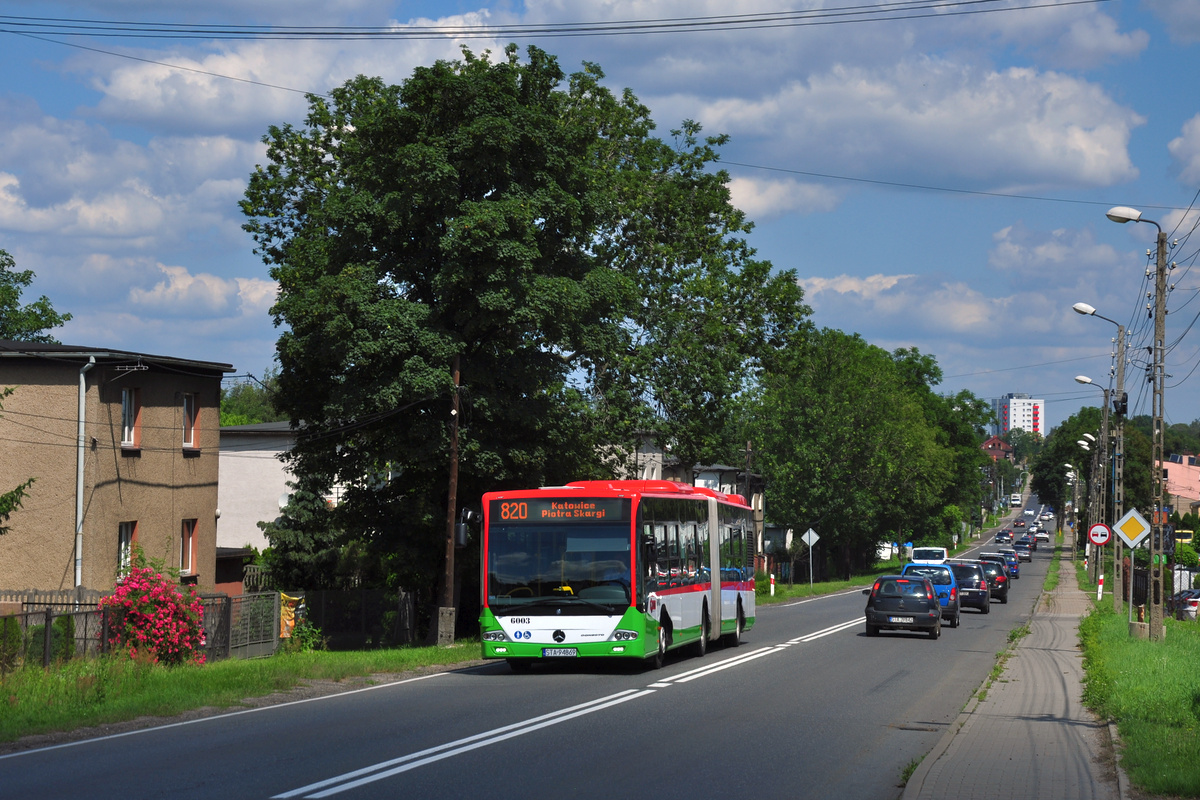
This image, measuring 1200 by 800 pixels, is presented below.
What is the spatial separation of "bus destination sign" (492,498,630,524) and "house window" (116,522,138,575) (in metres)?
13.8

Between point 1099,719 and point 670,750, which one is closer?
point 670,750

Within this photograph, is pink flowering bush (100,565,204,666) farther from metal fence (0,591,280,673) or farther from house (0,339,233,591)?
house (0,339,233,591)

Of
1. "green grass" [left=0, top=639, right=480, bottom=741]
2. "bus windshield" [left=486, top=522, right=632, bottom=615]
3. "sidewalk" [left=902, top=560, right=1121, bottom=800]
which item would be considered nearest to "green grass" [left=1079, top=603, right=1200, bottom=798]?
"sidewalk" [left=902, top=560, right=1121, bottom=800]

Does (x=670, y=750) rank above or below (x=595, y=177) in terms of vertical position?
below

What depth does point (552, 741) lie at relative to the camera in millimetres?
11539

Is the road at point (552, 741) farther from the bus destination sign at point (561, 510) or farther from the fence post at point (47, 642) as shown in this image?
the fence post at point (47, 642)

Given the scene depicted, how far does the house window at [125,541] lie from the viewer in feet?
94.4

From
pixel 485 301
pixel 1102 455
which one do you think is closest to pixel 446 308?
pixel 485 301

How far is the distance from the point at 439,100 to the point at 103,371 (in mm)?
10183

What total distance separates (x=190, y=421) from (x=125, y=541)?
3.88m

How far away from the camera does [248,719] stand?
13258 mm

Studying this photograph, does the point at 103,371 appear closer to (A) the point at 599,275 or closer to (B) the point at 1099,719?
(A) the point at 599,275

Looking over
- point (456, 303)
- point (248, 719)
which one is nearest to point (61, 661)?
point (248, 719)

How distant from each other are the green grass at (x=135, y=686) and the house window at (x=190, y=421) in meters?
13.3
